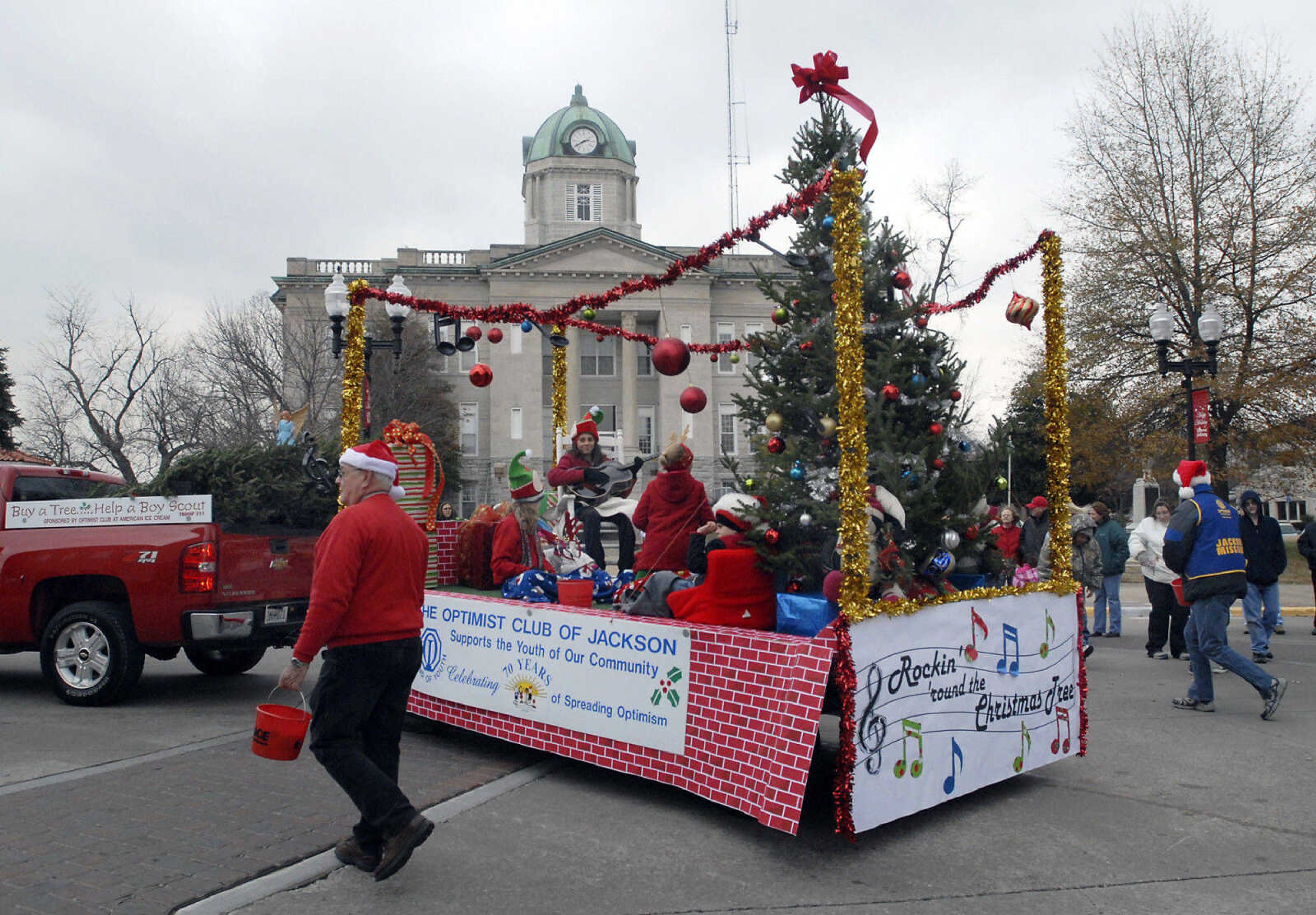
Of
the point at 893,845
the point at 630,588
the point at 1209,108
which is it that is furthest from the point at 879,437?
the point at 1209,108

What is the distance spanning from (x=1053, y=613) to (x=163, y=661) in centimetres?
883

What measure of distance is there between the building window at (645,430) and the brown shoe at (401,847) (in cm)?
4690

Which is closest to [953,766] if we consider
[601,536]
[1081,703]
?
[1081,703]

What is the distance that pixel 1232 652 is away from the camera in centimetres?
781

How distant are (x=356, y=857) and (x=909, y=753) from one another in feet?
8.54

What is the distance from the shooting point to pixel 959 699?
5375 millimetres

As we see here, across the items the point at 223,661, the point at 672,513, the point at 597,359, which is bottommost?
the point at 223,661

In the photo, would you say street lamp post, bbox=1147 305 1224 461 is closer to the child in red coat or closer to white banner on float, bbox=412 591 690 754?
the child in red coat

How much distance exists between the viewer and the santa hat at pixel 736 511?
20.3ft

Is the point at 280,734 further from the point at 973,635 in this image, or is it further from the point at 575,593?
the point at 973,635

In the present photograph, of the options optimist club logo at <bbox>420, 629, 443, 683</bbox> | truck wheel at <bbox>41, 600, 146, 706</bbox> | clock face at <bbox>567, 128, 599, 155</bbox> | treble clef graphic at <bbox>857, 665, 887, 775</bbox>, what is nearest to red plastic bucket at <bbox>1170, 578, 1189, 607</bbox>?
treble clef graphic at <bbox>857, 665, 887, 775</bbox>

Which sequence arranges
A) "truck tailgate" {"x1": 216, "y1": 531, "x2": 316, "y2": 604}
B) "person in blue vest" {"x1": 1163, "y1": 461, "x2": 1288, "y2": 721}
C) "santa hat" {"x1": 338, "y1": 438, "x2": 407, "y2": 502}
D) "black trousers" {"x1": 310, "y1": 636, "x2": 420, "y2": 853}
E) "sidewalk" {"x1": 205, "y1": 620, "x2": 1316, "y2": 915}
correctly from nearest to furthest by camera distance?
"sidewalk" {"x1": 205, "y1": 620, "x2": 1316, "y2": 915} → "black trousers" {"x1": 310, "y1": 636, "x2": 420, "y2": 853} → "santa hat" {"x1": 338, "y1": 438, "x2": 407, "y2": 502} → "person in blue vest" {"x1": 1163, "y1": 461, "x2": 1288, "y2": 721} → "truck tailgate" {"x1": 216, "y1": 531, "x2": 316, "y2": 604}

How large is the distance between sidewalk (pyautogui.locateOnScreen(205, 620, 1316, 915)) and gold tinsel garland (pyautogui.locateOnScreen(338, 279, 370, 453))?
10.1 ft

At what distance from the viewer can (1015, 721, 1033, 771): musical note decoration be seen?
5871mm
